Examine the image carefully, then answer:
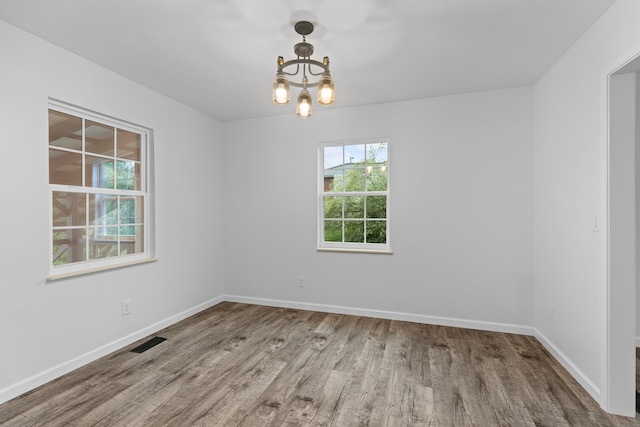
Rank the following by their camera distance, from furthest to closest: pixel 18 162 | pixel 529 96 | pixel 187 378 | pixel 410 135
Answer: pixel 410 135
pixel 529 96
pixel 187 378
pixel 18 162

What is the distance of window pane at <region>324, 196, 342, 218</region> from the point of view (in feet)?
13.7

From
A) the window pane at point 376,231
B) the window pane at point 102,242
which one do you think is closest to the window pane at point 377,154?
the window pane at point 376,231

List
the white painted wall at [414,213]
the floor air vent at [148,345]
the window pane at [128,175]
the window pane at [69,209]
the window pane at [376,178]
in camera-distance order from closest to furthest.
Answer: the window pane at [69,209] < the floor air vent at [148,345] < the window pane at [128,175] < the white painted wall at [414,213] < the window pane at [376,178]

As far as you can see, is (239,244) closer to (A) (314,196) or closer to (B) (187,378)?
(A) (314,196)

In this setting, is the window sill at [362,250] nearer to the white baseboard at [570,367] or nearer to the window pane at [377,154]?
the window pane at [377,154]

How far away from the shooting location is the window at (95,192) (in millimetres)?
2627

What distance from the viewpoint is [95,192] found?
292cm

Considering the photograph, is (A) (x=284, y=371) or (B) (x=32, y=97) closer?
(B) (x=32, y=97)

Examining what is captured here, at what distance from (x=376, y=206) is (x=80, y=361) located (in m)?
3.27

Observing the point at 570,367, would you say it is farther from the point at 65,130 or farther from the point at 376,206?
the point at 65,130

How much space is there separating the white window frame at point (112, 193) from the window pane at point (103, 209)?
0.16 feet

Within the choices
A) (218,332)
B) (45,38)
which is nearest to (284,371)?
(218,332)

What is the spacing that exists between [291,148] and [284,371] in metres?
2.71

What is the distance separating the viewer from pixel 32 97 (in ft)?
7.79
